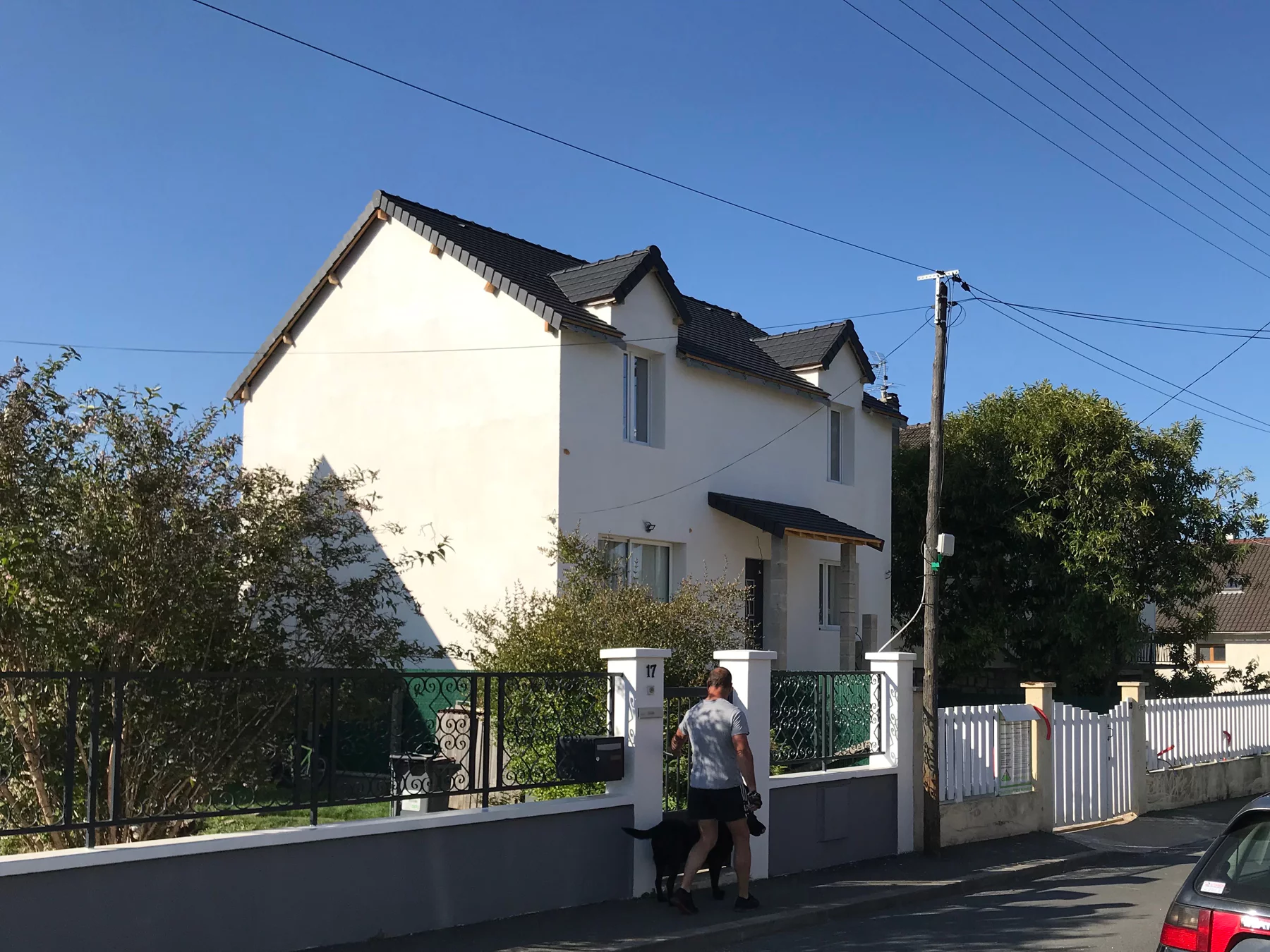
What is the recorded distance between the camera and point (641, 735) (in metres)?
9.62

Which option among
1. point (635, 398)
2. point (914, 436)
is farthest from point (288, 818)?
point (914, 436)

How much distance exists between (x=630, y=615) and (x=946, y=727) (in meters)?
3.42

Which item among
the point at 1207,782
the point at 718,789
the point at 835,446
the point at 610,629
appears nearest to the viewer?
the point at 718,789

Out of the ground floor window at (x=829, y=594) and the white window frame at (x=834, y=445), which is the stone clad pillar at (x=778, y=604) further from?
the white window frame at (x=834, y=445)

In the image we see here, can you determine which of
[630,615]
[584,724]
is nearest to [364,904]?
[584,724]

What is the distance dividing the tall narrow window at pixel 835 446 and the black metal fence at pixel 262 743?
1374 centimetres

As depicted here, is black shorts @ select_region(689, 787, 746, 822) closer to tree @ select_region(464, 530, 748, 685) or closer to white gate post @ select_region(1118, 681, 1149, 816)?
tree @ select_region(464, 530, 748, 685)

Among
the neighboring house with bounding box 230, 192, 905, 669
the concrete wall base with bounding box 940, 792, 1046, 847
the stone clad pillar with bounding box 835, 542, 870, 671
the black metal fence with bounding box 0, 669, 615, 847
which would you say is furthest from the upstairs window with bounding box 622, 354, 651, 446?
the black metal fence with bounding box 0, 669, 615, 847

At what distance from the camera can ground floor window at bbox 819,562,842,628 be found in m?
21.9

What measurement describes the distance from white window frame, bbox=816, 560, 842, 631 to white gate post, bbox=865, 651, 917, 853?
941cm

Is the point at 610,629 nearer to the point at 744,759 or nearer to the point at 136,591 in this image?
the point at 744,759

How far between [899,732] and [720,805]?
3.57 meters

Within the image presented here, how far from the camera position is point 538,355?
1697cm

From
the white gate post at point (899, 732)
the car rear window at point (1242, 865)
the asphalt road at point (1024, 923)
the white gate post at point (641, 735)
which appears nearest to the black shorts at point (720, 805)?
the white gate post at point (641, 735)
